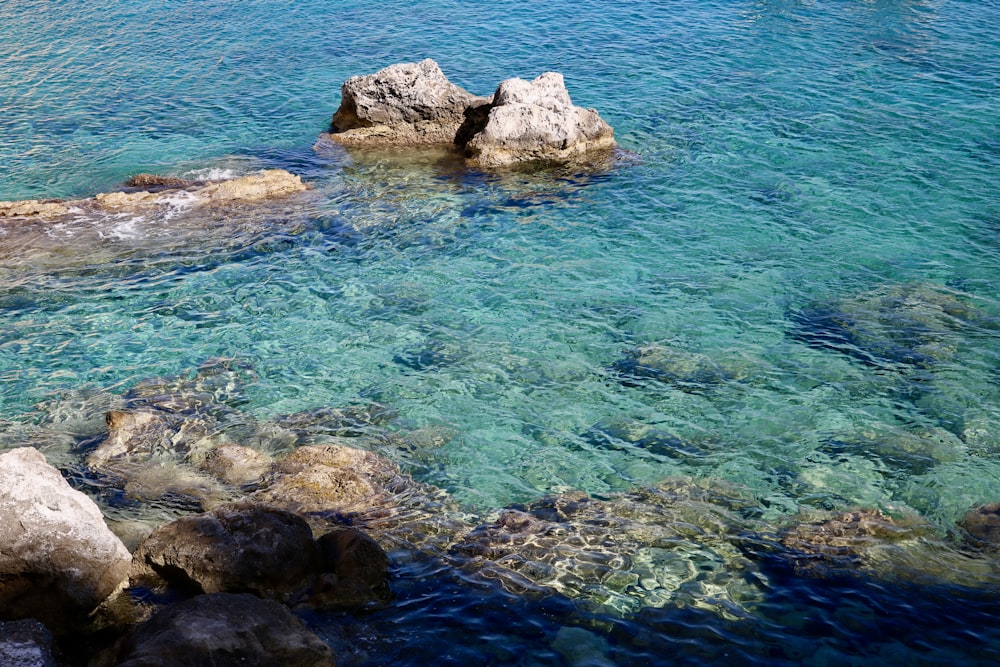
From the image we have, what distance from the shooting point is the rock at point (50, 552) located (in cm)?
648

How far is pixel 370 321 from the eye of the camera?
1240 centimetres

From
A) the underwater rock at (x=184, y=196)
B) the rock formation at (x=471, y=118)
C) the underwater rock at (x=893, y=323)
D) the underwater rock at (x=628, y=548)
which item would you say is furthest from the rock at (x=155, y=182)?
the underwater rock at (x=893, y=323)

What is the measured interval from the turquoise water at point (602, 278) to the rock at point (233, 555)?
0.59m

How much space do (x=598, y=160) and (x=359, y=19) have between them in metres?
13.4

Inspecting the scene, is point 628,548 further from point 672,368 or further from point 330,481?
point 672,368

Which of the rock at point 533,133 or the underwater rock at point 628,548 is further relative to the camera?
the rock at point 533,133

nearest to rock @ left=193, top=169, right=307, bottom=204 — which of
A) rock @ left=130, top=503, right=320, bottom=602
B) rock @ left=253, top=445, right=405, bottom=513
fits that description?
rock @ left=253, top=445, right=405, bottom=513

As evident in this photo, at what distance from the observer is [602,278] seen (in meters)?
13.4

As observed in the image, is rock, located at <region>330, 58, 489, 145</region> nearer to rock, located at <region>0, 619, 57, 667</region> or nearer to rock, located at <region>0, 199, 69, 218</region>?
rock, located at <region>0, 199, 69, 218</region>

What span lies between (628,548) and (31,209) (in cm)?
1275

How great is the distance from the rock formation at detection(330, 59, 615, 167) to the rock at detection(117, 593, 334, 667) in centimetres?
1231

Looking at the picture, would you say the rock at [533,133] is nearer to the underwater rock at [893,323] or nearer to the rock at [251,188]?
the rock at [251,188]

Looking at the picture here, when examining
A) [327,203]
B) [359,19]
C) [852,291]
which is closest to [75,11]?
[359,19]

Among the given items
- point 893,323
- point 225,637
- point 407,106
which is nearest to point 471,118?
point 407,106
